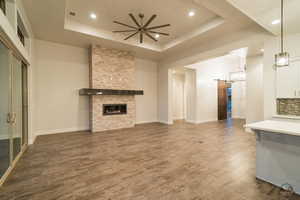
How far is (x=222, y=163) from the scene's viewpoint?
2805mm

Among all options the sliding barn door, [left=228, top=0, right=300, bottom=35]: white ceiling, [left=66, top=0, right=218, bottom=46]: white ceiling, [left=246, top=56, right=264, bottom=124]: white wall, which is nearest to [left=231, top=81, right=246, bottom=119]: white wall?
the sliding barn door

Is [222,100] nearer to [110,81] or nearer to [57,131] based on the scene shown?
[110,81]

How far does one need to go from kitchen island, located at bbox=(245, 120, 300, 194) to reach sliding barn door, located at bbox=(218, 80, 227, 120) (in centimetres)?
668

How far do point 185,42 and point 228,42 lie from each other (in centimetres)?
149

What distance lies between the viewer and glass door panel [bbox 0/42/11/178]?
7.92 ft

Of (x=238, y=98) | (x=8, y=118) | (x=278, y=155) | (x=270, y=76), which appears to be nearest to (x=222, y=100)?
(x=238, y=98)

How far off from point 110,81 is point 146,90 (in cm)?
226

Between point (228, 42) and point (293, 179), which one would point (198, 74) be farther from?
point (293, 179)

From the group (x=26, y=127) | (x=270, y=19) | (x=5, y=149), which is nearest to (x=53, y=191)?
(x=5, y=149)

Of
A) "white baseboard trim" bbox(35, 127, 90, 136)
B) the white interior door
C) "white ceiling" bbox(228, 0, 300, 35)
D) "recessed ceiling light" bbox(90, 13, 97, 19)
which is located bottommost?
"white baseboard trim" bbox(35, 127, 90, 136)

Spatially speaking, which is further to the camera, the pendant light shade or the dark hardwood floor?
the pendant light shade

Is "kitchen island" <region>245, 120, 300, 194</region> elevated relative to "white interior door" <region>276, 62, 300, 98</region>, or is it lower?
lower

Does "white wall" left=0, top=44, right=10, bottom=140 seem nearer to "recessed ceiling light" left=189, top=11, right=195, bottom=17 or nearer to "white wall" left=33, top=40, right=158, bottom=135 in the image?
"white wall" left=33, top=40, right=158, bottom=135

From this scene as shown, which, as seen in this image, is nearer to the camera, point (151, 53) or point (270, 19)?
point (270, 19)
